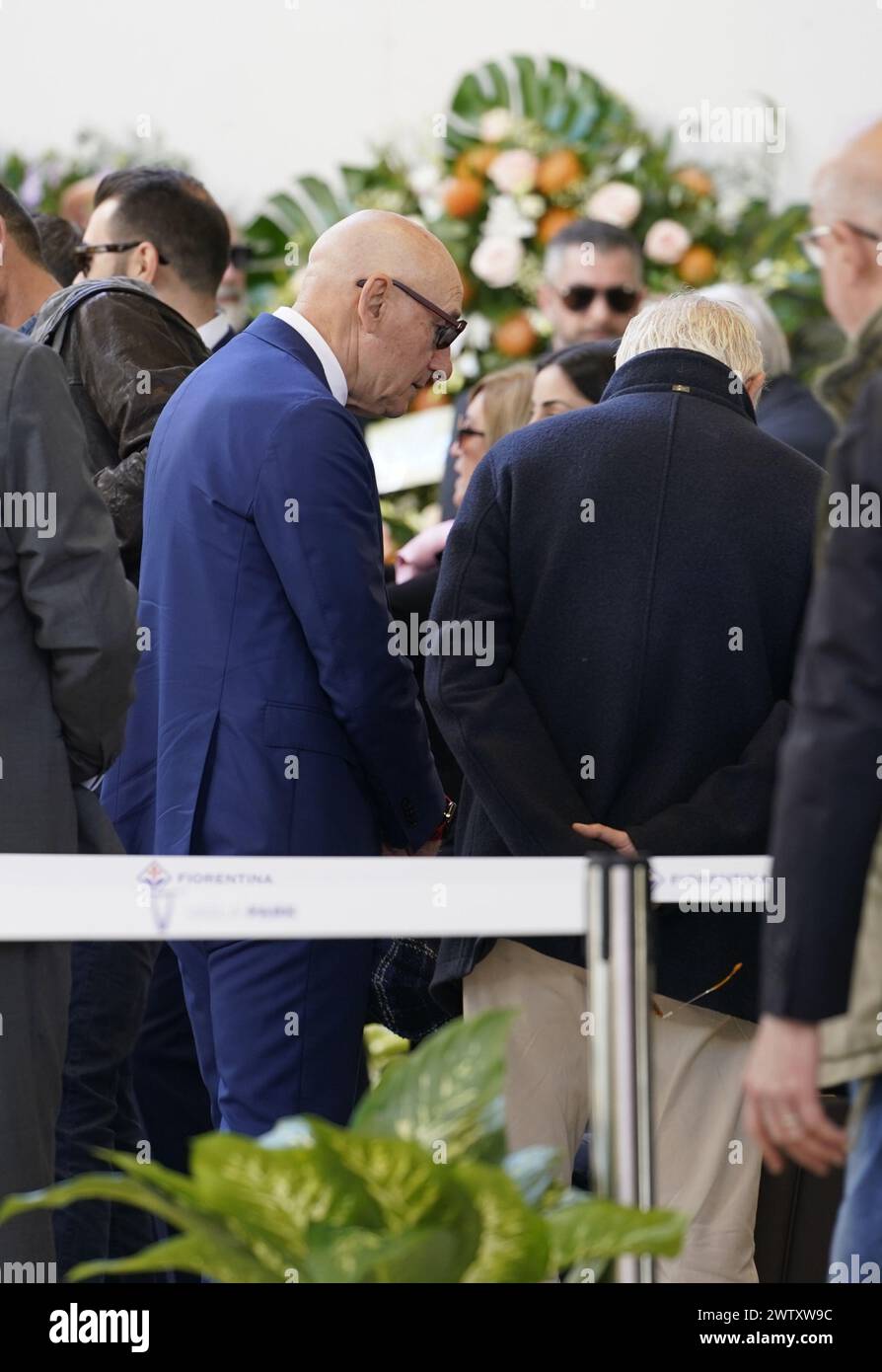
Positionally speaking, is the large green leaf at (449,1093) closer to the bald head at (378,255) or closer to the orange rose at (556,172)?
the bald head at (378,255)

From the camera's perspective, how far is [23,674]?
2.28 meters

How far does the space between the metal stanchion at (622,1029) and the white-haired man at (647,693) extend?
659 mm

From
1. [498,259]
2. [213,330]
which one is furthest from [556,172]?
[213,330]

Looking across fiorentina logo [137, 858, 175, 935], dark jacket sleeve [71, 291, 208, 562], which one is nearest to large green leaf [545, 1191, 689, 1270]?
fiorentina logo [137, 858, 175, 935]

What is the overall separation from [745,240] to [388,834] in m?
3.10

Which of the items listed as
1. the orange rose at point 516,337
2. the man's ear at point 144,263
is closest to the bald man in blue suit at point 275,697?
the man's ear at point 144,263

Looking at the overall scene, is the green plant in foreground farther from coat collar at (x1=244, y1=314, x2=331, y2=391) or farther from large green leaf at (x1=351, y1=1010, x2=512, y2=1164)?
coat collar at (x1=244, y1=314, x2=331, y2=391)

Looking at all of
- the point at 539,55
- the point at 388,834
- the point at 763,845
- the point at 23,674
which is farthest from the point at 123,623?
the point at 539,55

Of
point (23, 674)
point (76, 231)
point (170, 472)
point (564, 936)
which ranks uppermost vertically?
point (76, 231)

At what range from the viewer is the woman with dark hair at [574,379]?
125 inches

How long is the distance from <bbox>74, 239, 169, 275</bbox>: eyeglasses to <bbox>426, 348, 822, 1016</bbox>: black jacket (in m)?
1.03

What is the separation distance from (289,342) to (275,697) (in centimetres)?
45
